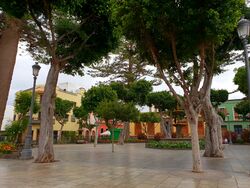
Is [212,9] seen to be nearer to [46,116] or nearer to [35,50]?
[46,116]

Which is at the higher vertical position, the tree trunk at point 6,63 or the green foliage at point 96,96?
the green foliage at point 96,96

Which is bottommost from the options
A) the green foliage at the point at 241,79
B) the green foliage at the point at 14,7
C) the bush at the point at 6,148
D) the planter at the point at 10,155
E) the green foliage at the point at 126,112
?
the planter at the point at 10,155

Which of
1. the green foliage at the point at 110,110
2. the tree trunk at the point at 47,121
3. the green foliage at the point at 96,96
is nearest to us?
the tree trunk at the point at 47,121

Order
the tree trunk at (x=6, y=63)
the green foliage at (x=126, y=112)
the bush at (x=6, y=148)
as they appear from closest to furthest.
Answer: the tree trunk at (x=6, y=63)
the bush at (x=6, y=148)
the green foliage at (x=126, y=112)

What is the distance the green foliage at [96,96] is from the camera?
87.2 feet

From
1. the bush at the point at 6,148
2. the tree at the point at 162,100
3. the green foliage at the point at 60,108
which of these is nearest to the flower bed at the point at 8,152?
the bush at the point at 6,148

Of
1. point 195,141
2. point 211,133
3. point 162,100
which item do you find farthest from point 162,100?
point 195,141

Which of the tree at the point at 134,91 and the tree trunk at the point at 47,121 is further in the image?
the tree at the point at 134,91

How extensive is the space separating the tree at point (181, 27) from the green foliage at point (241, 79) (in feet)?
48.0

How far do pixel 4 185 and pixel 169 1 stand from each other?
7.23 meters

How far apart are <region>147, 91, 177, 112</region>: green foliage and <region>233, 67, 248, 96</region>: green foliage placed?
872 cm

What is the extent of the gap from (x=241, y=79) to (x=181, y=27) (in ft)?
56.6

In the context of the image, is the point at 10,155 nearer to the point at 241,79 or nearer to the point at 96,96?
the point at 96,96

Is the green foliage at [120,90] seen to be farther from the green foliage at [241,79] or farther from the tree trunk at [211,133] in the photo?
the tree trunk at [211,133]
